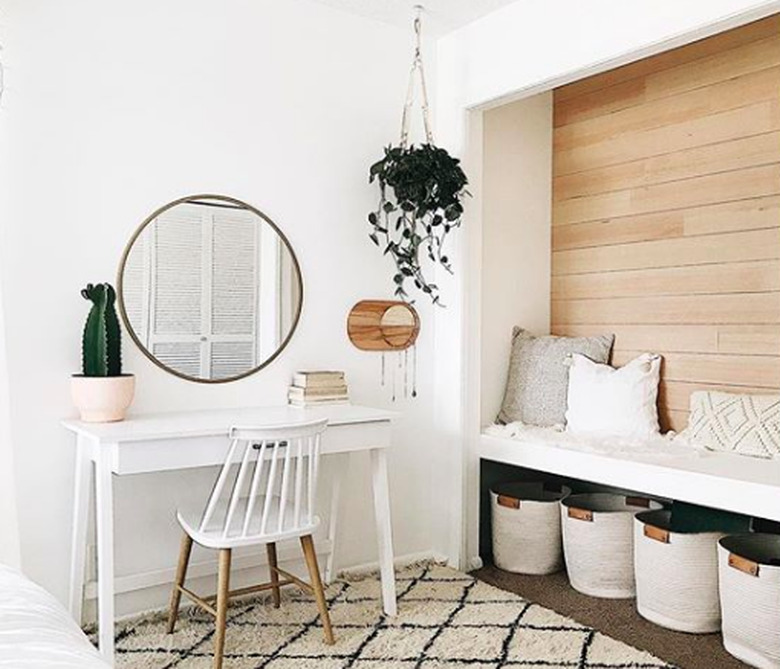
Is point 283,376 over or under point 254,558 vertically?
over

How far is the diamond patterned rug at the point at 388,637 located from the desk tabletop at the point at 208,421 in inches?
28.8

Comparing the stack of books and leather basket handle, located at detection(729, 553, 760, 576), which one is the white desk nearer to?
the stack of books

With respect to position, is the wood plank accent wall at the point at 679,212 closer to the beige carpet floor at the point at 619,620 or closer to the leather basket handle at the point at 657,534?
the leather basket handle at the point at 657,534

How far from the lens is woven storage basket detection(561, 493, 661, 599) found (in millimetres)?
3305

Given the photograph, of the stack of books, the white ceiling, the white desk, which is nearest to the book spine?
the stack of books

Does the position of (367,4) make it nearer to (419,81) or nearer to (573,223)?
(419,81)

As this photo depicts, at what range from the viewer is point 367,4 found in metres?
3.42

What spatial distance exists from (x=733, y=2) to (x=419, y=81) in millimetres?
1511

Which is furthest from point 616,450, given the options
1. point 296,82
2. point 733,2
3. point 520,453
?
point 296,82

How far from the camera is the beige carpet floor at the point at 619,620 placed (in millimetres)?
2756

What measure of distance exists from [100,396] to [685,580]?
2138 mm

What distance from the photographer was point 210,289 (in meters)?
3.17

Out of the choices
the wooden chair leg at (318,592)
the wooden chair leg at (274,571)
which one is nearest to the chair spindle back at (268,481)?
the wooden chair leg at (318,592)

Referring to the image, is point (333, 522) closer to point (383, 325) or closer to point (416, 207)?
point (383, 325)
